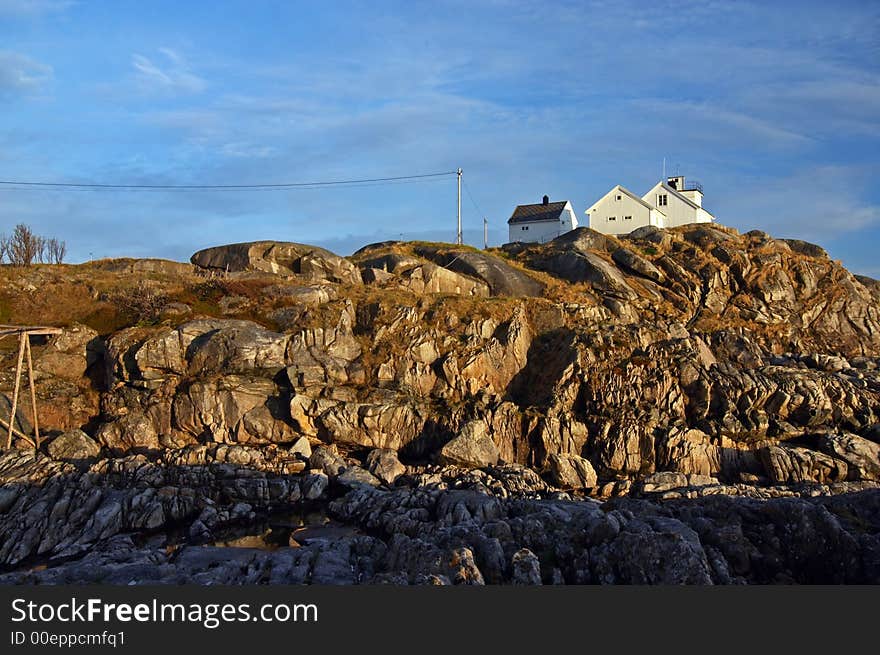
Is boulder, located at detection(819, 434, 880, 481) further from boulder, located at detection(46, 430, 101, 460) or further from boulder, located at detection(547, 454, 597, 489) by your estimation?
boulder, located at detection(46, 430, 101, 460)

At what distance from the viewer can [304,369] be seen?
3566cm

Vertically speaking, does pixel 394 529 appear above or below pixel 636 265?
below

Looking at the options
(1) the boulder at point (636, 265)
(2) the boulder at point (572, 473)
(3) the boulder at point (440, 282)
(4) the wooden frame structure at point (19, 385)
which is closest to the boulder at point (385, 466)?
(2) the boulder at point (572, 473)

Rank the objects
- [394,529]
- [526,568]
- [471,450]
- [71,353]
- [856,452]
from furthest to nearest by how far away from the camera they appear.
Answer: [71,353] < [471,450] < [856,452] < [394,529] < [526,568]

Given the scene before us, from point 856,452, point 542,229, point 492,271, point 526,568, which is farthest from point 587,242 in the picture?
point 526,568

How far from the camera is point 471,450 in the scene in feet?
107

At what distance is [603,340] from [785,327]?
18.6 m

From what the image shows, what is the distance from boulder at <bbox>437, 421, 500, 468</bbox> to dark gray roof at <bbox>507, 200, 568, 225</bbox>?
38.5 metres

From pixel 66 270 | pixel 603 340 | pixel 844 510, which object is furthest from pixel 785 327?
pixel 66 270

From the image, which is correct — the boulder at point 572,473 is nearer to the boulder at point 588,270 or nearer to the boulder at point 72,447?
the boulder at point 588,270

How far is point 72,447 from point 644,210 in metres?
51.7

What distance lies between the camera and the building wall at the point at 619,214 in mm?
64750

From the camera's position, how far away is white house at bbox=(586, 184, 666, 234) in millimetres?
64812

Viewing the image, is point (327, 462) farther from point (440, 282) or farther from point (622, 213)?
point (622, 213)
